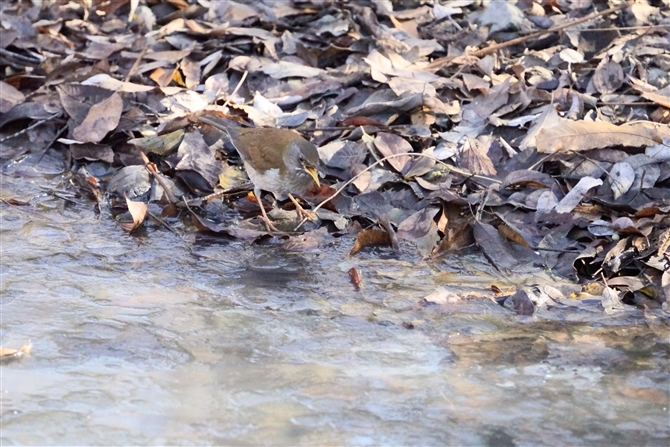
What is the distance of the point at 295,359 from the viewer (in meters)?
3.12

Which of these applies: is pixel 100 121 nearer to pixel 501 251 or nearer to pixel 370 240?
pixel 370 240

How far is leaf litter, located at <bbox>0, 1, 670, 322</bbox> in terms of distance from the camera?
14.5 feet

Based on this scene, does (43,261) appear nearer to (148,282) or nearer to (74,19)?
(148,282)

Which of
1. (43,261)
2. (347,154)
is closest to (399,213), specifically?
(347,154)

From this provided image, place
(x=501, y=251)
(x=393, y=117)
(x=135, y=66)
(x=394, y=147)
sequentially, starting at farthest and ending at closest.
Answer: (x=135, y=66)
(x=393, y=117)
(x=394, y=147)
(x=501, y=251)

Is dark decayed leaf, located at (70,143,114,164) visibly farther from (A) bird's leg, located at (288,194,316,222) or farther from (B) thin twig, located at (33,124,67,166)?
(A) bird's leg, located at (288,194,316,222)

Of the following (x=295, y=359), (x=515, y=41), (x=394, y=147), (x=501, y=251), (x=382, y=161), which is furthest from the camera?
(x=515, y=41)

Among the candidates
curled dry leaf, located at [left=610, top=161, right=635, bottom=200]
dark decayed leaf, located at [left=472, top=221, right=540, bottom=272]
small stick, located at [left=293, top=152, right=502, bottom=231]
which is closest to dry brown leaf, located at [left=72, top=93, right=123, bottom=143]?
small stick, located at [left=293, top=152, right=502, bottom=231]

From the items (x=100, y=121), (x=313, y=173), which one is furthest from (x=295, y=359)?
(x=100, y=121)

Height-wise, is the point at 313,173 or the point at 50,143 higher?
the point at 313,173

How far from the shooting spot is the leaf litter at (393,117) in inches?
174

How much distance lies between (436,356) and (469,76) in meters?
3.24

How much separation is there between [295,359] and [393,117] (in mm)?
2816

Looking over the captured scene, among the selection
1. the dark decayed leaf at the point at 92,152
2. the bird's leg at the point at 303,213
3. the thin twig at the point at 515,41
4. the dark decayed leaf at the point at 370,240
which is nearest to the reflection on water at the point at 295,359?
the dark decayed leaf at the point at 370,240
